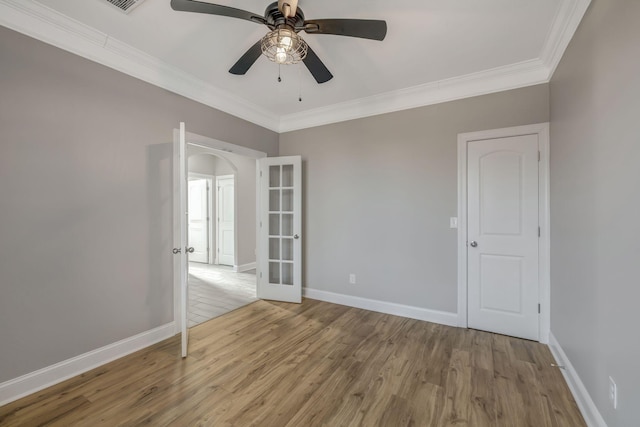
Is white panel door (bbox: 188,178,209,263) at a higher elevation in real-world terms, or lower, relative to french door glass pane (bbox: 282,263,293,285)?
higher

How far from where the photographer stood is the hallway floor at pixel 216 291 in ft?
11.4

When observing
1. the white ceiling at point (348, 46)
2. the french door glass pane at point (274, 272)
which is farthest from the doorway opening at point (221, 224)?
the white ceiling at point (348, 46)

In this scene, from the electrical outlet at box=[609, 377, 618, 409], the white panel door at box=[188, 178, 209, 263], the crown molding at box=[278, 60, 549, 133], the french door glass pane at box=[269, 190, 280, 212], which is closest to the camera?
the electrical outlet at box=[609, 377, 618, 409]

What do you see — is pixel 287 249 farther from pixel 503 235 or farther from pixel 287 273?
pixel 503 235

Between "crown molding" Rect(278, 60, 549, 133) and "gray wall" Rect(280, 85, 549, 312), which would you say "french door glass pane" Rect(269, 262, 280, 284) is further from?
"crown molding" Rect(278, 60, 549, 133)

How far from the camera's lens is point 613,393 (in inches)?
53.6

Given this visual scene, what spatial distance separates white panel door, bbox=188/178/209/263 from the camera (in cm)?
669

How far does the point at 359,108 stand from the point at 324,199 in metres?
1.37

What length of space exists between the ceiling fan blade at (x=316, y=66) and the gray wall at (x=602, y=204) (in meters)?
1.66

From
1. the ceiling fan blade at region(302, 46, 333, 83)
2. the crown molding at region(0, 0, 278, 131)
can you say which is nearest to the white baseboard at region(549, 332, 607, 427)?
the ceiling fan blade at region(302, 46, 333, 83)

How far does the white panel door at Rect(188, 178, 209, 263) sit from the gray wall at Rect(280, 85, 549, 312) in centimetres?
367

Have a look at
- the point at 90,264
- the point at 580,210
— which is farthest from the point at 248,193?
the point at 580,210

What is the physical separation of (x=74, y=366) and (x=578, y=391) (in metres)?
3.82

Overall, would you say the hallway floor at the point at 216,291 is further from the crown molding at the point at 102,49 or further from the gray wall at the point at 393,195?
the crown molding at the point at 102,49
